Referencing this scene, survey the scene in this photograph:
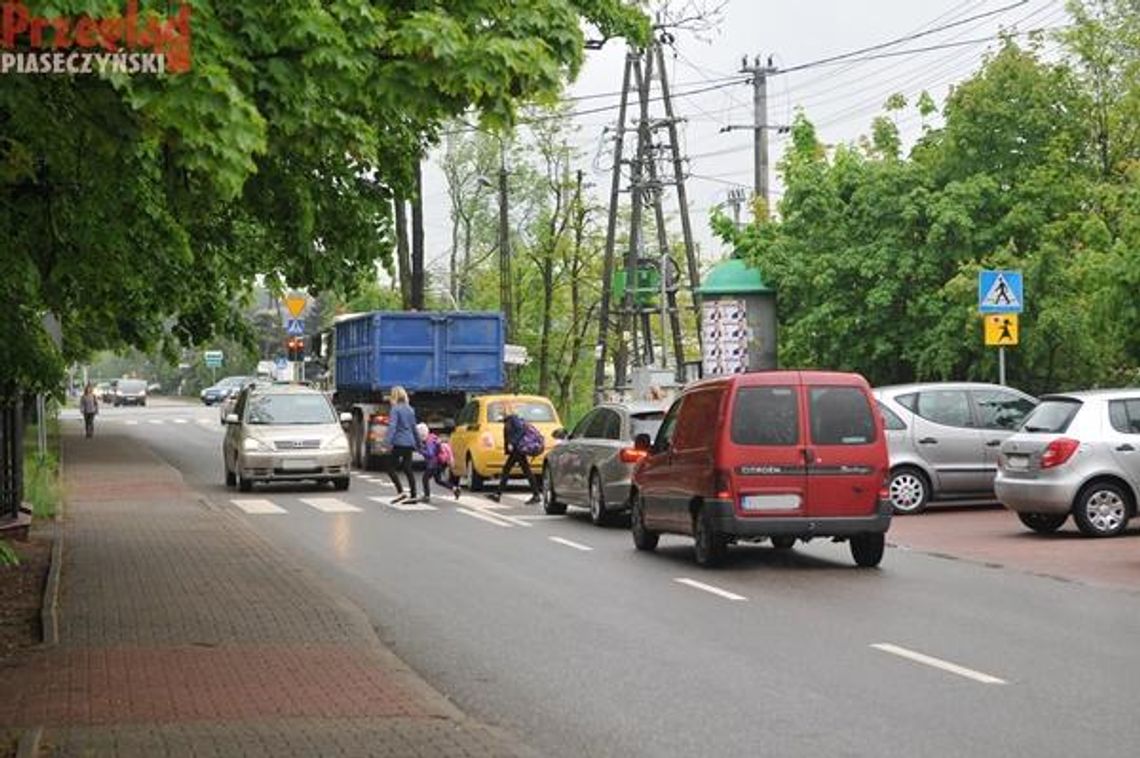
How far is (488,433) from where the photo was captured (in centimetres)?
2798

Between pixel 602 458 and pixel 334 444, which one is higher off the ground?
pixel 334 444

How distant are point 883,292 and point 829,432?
52.1 ft

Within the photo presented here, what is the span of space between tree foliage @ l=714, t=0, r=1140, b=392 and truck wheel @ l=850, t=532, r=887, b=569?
12538 millimetres

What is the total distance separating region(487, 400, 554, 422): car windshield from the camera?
28594 millimetres

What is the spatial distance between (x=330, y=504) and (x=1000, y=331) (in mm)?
10421

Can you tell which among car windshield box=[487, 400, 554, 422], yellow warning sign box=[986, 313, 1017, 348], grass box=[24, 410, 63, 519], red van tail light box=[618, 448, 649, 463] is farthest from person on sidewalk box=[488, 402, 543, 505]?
yellow warning sign box=[986, 313, 1017, 348]

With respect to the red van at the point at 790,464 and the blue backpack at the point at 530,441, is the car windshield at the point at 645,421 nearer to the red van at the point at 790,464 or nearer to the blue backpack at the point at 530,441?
the blue backpack at the point at 530,441

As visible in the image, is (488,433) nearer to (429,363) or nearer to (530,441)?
(530,441)

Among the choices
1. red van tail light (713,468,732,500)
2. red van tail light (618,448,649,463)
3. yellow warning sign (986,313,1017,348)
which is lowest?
red van tail light (713,468,732,500)

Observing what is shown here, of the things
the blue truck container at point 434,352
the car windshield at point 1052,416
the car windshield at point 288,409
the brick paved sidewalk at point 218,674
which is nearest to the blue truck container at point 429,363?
the blue truck container at point 434,352

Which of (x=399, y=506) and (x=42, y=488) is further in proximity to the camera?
(x=399, y=506)

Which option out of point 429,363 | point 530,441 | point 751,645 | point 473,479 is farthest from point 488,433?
point 751,645

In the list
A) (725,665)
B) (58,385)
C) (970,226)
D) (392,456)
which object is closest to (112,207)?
(725,665)

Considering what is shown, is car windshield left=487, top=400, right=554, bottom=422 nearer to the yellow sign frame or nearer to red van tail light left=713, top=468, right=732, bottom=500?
the yellow sign frame
